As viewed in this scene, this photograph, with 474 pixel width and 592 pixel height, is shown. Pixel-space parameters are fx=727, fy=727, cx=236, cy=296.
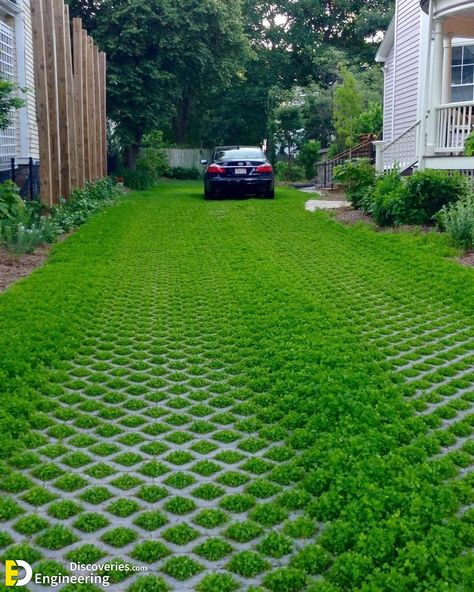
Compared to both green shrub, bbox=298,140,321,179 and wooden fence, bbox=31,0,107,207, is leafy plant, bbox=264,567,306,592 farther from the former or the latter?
green shrub, bbox=298,140,321,179

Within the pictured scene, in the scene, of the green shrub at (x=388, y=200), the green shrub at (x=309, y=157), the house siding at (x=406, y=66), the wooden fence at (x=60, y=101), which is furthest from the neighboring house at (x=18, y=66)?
the green shrub at (x=309, y=157)

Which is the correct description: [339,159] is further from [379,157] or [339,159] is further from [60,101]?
[60,101]

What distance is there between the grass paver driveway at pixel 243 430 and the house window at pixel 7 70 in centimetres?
893

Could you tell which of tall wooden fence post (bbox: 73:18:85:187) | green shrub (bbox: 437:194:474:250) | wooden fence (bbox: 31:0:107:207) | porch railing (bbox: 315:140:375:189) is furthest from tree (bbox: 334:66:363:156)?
green shrub (bbox: 437:194:474:250)

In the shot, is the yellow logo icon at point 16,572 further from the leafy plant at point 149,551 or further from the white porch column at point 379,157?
the white porch column at point 379,157

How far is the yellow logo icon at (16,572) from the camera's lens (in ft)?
9.80

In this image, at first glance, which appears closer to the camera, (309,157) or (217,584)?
(217,584)

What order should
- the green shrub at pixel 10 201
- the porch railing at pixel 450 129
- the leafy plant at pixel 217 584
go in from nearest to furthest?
the leafy plant at pixel 217 584, the green shrub at pixel 10 201, the porch railing at pixel 450 129

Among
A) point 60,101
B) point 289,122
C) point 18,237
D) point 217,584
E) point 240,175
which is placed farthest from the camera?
point 289,122

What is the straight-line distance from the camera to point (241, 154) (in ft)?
66.5

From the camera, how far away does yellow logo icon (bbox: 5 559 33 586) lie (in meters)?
2.99

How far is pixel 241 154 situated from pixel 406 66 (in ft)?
18.8

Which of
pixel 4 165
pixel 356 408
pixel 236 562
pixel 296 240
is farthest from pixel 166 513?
pixel 4 165

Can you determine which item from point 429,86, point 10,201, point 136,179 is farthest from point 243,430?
point 136,179
